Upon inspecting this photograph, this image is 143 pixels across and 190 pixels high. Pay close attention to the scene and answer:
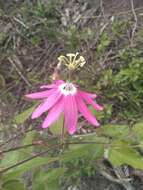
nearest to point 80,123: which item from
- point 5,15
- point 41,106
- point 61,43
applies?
point 61,43

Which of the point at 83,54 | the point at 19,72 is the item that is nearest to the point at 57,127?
the point at 83,54

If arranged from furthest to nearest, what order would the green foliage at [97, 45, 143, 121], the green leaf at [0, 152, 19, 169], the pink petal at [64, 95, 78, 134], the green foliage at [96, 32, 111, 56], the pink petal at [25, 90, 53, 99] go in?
1. the green foliage at [96, 32, 111, 56]
2. the green foliage at [97, 45, 143, 121]
3. the green leaf at [0, 152, 19, 169]
4. the pink petal at [25, 90, 53, 99]
5. the pink petal at [64, 95, 78, 134]

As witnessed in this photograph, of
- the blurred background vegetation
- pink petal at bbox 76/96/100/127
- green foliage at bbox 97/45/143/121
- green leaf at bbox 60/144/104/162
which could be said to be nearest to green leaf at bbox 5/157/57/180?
green leaf at bbox 60/144/104/162

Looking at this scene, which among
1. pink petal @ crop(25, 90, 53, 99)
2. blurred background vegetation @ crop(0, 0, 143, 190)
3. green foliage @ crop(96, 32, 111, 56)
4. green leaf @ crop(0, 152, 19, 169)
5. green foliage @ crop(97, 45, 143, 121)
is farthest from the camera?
green foliage @ crop(96, 32, 111, 56)

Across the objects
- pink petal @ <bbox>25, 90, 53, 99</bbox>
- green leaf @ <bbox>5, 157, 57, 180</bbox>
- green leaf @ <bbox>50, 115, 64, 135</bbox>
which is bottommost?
green leaf @ <bbox>5, 157, 57, 180</bbox>

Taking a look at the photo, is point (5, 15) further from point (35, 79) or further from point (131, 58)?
point (131, 58)

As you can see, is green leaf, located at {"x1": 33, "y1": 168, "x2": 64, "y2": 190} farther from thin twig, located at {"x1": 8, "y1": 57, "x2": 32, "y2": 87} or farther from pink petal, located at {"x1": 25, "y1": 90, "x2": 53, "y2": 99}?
thin twig, located at {"x1": 8, "y1": 57, "x2": 32, "y2": 87}
